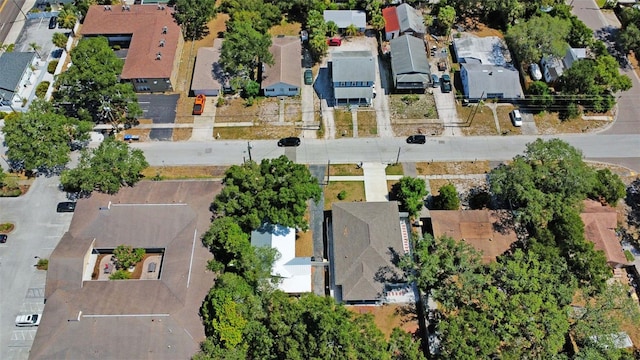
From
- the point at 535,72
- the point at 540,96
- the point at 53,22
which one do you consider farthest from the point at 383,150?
the point at 53,22

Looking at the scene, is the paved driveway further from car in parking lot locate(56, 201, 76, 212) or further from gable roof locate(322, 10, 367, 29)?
gable roof locate(322, 10, 367, 29)

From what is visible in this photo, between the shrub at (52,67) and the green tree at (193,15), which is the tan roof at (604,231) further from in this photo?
the shrub at (52,67)

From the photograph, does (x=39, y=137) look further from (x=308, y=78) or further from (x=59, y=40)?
(x=308, y=78)

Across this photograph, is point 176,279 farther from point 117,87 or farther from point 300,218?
point 117,87

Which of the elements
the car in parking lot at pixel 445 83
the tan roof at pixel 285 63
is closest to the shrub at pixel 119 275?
the tan roof at pixel 285 63

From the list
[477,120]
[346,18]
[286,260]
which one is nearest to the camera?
[286,260]

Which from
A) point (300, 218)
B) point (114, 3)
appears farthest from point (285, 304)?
point (114, 3)
